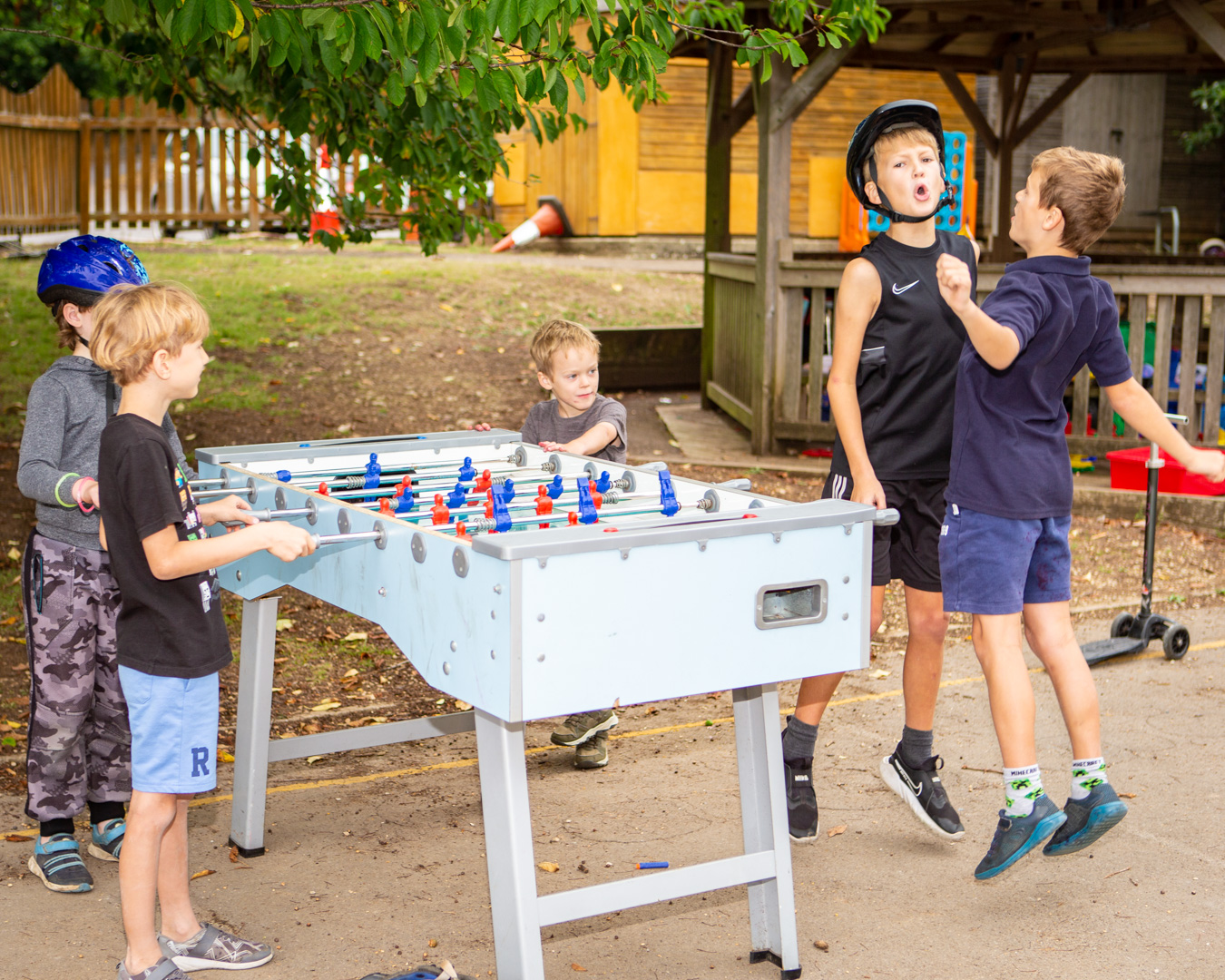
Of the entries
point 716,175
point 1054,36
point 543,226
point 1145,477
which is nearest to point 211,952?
point 1145,477

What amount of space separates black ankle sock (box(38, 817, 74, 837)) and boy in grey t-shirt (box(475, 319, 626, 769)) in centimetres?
156

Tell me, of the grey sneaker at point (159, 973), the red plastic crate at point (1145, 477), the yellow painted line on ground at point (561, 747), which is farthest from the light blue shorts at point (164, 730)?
the red plastic crate at point (1145, 477)

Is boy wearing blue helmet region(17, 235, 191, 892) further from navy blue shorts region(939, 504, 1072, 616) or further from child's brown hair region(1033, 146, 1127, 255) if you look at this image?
child's brown hair region(1033, 146, 1127, 255)

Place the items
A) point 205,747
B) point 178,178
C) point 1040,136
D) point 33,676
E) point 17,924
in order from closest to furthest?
point 205,747, point 17,924, point 33,676, point 178,178, point 1040,136

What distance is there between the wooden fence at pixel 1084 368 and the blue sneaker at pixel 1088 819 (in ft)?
18.4

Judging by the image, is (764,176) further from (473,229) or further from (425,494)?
(425,494)

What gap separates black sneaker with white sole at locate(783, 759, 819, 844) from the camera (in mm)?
3869

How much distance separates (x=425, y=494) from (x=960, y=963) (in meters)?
1.80

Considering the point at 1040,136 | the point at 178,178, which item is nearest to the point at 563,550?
the point at 178,178

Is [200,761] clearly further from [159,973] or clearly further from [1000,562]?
[1000,562]

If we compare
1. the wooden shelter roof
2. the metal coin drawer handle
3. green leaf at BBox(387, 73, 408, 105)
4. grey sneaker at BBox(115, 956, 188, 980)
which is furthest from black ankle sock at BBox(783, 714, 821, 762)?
the wooden shelter roof

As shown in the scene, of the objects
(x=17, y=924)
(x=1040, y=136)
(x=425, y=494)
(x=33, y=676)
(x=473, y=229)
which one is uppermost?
(x=1040, y=136)

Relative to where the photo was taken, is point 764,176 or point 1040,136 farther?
point 1040,136

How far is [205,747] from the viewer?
3070mm
